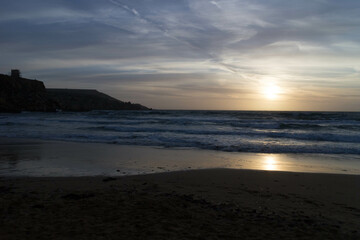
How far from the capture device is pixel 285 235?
3.66 m

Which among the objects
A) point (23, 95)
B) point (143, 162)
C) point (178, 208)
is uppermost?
point (23, 95)

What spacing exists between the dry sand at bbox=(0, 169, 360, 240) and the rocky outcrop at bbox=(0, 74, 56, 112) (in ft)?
184

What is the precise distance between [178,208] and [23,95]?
66.3 metres

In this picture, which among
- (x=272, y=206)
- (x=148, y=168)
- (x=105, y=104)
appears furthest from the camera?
(x=105, y=104)

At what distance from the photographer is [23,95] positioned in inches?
2411

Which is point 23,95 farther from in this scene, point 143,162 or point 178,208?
point 178,208

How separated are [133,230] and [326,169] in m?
7.26

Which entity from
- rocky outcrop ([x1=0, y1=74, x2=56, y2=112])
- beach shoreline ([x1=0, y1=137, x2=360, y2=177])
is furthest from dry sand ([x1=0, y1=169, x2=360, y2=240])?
rocky outcrop ([x1=0, y1=74, x2=56, y2=112])

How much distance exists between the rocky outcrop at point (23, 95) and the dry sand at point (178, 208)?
184 ft

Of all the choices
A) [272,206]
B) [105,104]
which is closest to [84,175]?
[272,206]

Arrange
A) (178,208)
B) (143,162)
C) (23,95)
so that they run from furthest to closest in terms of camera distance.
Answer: (23,95), (143,162), (178,208)

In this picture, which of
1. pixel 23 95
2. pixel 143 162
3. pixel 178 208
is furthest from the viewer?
pixel 23 95

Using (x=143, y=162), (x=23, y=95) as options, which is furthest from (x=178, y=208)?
(x=23, y=95)

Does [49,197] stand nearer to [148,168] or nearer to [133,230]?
[133,230]
